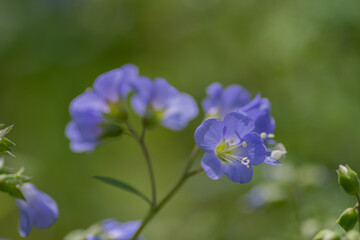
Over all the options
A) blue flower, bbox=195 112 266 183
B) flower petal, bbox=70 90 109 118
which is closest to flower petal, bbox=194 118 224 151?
blue flower, bbox=195 112 266 183

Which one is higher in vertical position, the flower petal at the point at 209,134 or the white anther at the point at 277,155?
the flower petal at the point at 209,134

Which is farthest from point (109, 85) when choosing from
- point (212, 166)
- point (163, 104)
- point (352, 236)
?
point (352, 236)

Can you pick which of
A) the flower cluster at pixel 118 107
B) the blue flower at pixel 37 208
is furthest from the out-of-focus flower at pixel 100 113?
the blue flower at pixel 37 208

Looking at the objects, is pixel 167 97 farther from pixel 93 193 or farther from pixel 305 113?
pixel 93 193

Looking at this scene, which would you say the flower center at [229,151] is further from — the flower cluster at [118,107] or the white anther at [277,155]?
the flower cluster at [118,107]

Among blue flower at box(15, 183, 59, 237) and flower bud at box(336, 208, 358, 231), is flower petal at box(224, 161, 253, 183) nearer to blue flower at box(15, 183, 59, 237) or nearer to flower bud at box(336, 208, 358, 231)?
flower bud at box(336, 208, 358, 231)

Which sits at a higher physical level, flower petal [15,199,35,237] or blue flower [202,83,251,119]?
blue flower [202,83,251,119]

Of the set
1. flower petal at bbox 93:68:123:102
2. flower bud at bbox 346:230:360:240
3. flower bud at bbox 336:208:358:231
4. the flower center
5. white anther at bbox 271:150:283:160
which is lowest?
flower bud at bbox 336:208:358:231
